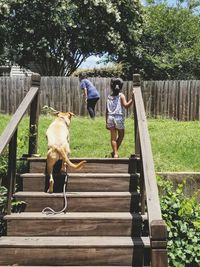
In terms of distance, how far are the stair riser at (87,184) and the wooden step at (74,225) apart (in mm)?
799

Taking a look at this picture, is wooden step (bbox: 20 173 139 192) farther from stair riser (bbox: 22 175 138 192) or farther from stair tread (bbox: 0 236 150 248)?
stair tread (bbox: 0 236 150 248)

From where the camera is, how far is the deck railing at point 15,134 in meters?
6.28

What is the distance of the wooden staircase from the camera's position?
5.77 metres

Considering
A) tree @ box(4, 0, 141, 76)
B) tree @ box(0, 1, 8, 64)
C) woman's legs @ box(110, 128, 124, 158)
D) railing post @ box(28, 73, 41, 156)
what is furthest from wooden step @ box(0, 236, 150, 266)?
tree @ box(4, 0, 141, 76)

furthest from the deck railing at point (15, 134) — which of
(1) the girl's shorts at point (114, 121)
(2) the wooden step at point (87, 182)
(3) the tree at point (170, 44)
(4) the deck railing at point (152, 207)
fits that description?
(3) the tree at point (170, 44)

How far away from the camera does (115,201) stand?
21.9ft

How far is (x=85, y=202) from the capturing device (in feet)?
21.9

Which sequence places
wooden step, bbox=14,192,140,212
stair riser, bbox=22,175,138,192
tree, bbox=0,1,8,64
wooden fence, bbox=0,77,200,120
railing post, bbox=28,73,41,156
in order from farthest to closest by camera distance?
1. tree, bbox=0,1,8,64
2. wooden fence, bbox=0,77,200,120
3. railing post, bbox=28,73,41,156
4. stair riser, bbox=22,175,138,192
5. wooden step, bbox=14,192,140,212

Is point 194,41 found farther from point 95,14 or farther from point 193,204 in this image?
point 193,204

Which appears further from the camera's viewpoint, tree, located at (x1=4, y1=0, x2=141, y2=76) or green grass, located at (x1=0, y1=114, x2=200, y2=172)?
tree, located at (x1=4, y1=0, x2=141, y2=76)

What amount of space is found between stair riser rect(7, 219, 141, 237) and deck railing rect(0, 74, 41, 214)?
321 millimetres

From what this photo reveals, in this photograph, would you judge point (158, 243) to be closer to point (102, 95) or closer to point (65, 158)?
point (65, 158)

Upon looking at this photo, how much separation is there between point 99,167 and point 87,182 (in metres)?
0.41

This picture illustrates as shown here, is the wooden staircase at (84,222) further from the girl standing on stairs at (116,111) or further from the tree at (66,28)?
the tree at (66,28)
